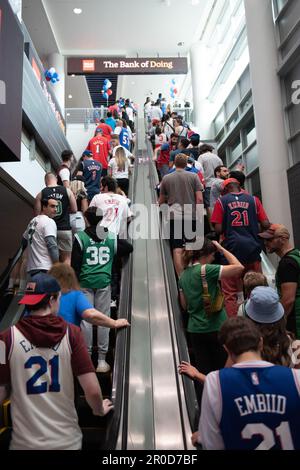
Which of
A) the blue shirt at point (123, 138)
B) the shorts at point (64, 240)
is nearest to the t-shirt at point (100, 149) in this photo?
the blue shirt at point (123, 138)

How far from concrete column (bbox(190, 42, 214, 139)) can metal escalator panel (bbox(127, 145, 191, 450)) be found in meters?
14.6

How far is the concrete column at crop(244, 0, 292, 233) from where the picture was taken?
31.9ft

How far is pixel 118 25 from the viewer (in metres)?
20.8

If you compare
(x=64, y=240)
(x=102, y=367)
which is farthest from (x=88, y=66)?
(x=102, y=367)

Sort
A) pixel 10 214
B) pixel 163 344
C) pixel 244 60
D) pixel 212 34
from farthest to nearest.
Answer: pixel 212 34 → pixel 244 60 → pixel 10 214 → pixel 163 344

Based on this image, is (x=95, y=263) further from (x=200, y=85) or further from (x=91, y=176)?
(x=200, y=85)

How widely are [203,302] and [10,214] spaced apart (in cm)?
1047

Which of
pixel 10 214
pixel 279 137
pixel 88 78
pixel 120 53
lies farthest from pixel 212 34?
pixel 10 214

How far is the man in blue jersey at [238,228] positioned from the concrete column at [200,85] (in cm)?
1431

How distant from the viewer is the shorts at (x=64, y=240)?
561cm

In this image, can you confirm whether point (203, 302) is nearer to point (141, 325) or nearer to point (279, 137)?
point (141, 325)

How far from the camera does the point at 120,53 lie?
23062 millimetres

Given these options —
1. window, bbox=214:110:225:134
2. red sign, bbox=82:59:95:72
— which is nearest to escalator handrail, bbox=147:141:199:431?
window, bbox=214:110:225:134

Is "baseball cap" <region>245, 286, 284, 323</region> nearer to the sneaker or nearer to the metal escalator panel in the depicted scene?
the metal escalator panel
